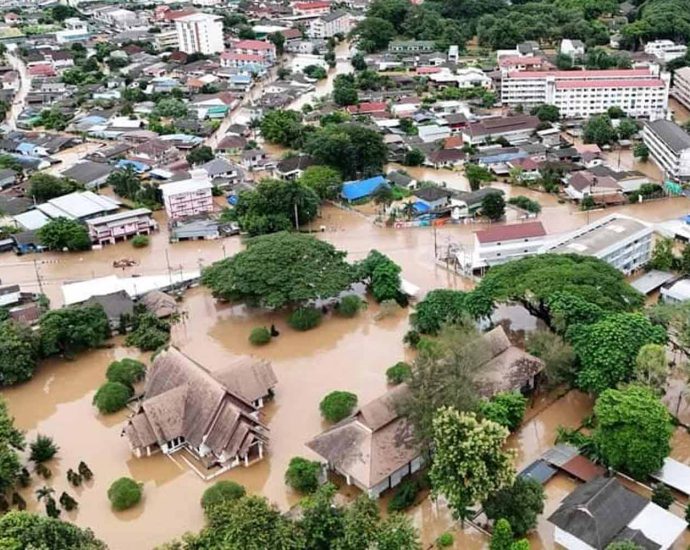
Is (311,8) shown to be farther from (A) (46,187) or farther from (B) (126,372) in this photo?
(B) (126,372)

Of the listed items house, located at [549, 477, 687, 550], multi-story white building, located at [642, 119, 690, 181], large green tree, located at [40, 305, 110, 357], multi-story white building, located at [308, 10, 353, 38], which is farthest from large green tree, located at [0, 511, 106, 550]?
multi-story white building, located at [308, 10, 353, 38]

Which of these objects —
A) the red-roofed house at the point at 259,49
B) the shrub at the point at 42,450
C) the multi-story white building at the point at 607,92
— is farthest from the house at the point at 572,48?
the shrub at the point at 42,450

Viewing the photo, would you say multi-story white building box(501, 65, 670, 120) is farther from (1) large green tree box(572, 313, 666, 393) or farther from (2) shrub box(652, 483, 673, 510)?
(2) shrub box(652, 483, 673, 510)

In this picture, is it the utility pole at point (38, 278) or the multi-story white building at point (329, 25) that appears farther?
the multi-story white building at point (329, 25)

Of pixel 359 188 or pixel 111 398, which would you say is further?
pixel 359 188

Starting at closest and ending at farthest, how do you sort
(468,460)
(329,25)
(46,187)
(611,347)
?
(468,460) < (611,347) < (46,187) < (329,25)

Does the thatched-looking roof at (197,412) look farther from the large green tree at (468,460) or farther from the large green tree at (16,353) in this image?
the large green tree at (468,460)

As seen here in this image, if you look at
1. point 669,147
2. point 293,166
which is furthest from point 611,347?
point 293,166
